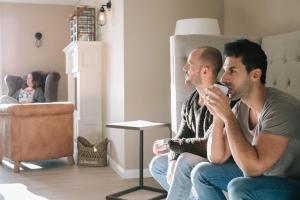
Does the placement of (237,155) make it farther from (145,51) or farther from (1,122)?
(1,122)

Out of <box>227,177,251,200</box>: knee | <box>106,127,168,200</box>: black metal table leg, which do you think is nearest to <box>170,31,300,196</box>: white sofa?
<box>106,127,168,200</box>: black metal table leg

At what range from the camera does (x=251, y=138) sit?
176 cm

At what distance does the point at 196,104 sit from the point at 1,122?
2.81 metres

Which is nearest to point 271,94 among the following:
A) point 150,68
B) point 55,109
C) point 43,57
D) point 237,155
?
point 237,155

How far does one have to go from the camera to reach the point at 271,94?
1.68m

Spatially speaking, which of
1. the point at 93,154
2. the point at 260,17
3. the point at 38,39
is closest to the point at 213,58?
the point at 260,17

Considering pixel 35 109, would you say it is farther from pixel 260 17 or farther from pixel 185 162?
pixel 185 162

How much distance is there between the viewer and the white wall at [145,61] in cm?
386

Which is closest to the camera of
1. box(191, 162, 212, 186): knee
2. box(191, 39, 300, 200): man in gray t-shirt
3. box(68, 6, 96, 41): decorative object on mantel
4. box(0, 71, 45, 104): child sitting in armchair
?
box(191, 39, 300, 200): man in gray t-shirt

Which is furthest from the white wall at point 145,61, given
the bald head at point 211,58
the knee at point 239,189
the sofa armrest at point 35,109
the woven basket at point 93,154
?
the knee at point 239,189

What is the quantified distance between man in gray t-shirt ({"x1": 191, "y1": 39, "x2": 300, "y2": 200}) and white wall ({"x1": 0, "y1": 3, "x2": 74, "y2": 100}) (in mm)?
5302

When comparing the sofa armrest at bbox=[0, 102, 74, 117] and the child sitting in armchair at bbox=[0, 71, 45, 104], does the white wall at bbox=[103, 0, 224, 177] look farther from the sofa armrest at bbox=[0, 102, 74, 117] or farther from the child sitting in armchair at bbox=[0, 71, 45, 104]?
the child sitting in armchair at bbox=[0, 71, 45, 104]

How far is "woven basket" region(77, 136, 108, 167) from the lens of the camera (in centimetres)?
431

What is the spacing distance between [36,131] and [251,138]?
288 centimetres
